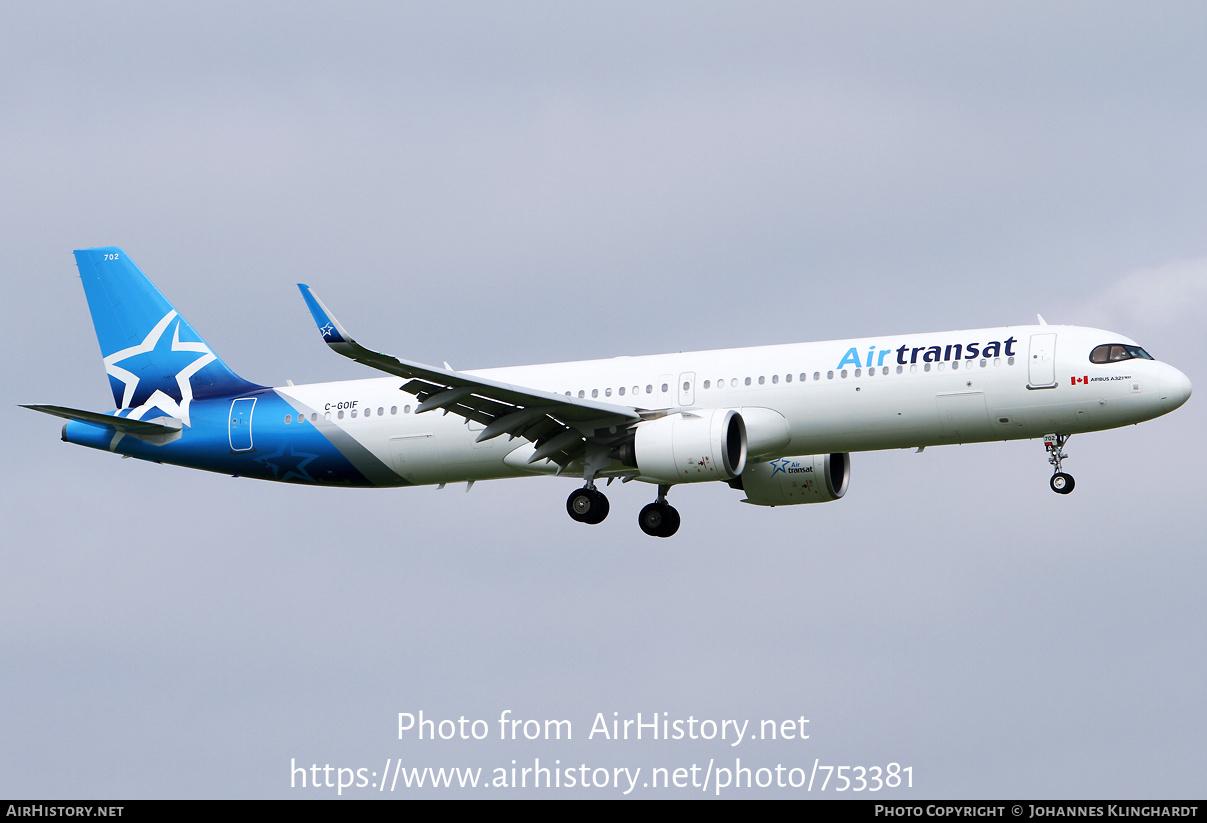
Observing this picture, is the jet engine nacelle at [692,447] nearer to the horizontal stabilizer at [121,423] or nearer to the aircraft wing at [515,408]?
the aircraft wing at [515,408]

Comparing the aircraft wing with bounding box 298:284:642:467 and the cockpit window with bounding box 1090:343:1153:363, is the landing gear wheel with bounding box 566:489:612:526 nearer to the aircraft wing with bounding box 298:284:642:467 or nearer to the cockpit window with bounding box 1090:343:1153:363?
the aircraft wing with bounding box 298:284:642:467

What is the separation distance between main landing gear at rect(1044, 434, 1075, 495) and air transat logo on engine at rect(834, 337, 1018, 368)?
2379mm

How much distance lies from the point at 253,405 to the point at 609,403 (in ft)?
33.7

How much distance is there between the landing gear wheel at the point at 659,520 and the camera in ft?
144

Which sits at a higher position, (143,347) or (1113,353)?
(143,347)

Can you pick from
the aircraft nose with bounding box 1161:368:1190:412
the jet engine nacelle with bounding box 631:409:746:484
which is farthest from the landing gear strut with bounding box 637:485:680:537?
the aircraft nose with bounding box 1161:368:1190:412

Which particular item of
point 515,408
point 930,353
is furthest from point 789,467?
point 515,408

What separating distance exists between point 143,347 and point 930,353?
22.7m

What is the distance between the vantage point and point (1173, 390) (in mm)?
37844

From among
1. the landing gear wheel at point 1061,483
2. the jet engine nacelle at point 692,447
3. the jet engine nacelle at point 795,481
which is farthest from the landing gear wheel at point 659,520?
the landing gear wheel at point 1061,483

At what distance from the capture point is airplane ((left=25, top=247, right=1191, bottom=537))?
3822 centimetres

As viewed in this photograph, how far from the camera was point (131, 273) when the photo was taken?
48.4 meters

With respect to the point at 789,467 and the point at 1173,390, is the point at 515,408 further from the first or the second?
the point at 1173,390

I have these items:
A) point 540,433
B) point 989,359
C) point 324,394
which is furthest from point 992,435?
point 324,394
